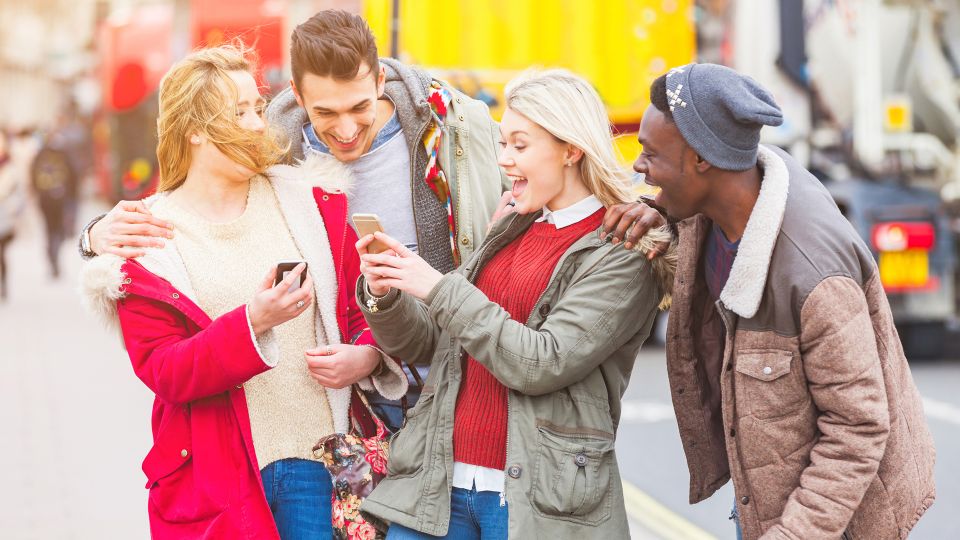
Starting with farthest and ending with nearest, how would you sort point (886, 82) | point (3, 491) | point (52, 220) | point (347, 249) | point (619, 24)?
point (52, 220) → point (619, 24) → point (886, 82) → point (3, 491) → point (347, 249)

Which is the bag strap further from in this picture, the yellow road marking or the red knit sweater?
the yellow road marking

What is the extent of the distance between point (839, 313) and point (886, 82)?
26.1ft

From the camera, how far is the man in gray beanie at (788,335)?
97.2 inches

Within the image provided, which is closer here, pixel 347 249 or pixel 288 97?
pixel 347 249

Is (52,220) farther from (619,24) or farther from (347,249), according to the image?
(347,249)

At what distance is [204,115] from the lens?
3006mm

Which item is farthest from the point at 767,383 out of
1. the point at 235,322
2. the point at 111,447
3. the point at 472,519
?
the point at 111,447

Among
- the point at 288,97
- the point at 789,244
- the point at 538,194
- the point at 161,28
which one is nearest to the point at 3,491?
the point at 288,97

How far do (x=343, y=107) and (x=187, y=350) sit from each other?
72cm

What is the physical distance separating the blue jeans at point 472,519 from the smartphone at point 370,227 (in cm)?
55

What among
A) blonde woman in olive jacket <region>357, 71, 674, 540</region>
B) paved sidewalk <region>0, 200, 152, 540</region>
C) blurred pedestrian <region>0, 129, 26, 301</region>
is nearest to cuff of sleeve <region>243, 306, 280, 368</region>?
blonde woman in olive jacket <region>357, 71, 674, 540</region>

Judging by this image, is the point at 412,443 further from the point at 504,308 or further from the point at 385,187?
the point at 385,187

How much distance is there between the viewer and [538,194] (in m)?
2.91

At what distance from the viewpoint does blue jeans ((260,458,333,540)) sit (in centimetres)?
303
